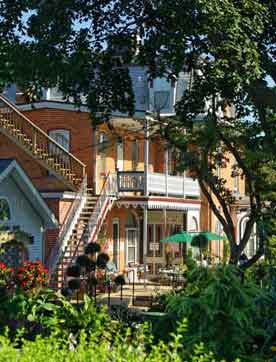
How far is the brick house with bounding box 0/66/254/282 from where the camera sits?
30016 millimetres

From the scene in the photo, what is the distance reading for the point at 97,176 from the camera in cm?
3253

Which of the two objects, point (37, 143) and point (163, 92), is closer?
point (37, 143)

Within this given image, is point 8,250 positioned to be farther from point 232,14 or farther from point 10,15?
point 232,14

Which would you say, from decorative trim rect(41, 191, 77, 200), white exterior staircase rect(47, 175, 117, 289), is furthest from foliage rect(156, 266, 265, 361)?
decorative trim rect(41, 191, 77, 200)

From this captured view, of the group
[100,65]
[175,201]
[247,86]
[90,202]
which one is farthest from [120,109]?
[175,201]

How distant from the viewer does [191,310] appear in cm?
807

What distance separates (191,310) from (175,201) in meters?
27.8

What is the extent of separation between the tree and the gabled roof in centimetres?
675

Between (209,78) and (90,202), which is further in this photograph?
(90,202)

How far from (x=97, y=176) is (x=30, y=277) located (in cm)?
1817

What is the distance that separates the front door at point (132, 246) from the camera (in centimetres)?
3591

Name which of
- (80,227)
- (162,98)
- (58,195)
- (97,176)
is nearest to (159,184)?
(97,176)

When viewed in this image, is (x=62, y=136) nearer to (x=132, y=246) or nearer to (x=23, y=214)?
(x=132, y=246)

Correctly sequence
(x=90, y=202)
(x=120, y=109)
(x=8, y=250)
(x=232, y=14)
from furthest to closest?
(x=90, y=202) → (x=8, y=250) → (x=120, y=109) → (x=232, y=14)
